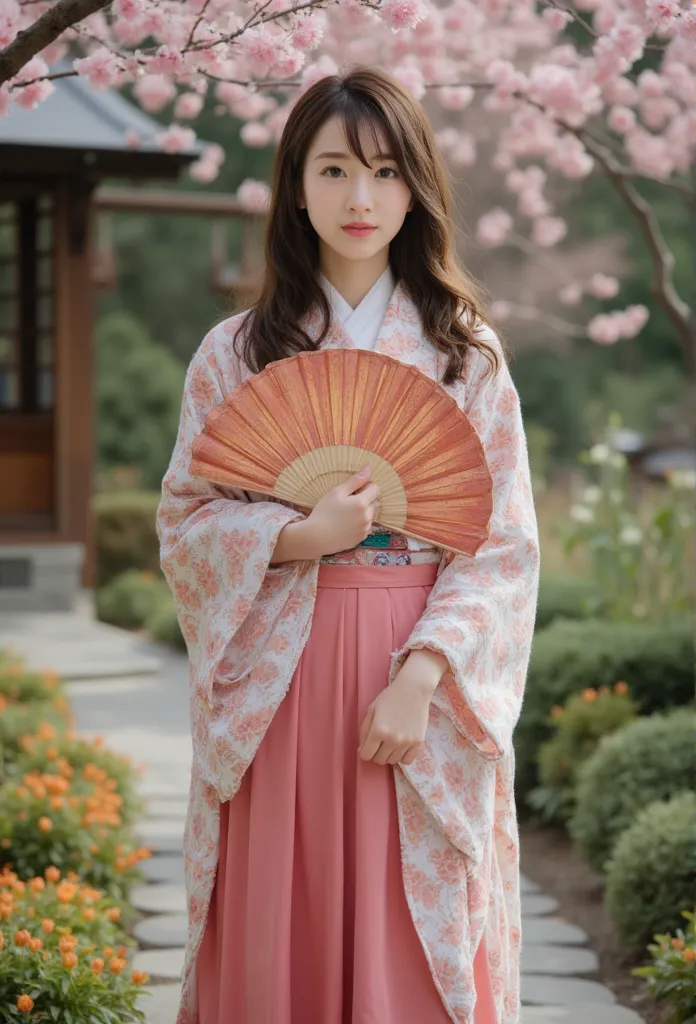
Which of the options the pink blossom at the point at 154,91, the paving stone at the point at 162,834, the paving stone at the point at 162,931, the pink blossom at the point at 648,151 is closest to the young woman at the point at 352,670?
the paving stone at the point at 162,931

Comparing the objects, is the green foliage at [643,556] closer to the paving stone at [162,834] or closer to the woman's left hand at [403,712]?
the paving stone at [162,834]

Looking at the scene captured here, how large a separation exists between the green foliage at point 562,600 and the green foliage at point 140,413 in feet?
33.4

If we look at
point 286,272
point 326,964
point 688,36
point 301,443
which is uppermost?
point 688,36

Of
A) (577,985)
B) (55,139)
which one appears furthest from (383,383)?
(55,139)

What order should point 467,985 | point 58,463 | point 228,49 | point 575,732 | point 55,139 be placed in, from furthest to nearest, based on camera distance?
point 58,463, point 55,139, point 575,732, point 228,49, point 467,985

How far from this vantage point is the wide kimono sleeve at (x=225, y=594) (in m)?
2.23

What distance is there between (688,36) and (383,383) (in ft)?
3.19

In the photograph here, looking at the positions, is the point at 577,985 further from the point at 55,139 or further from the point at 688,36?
the point at 55,139

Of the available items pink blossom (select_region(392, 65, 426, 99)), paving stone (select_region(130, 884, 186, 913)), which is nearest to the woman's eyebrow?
pink blossom (select_region(392, 65, 426, 99))

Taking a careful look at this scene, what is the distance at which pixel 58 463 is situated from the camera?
31.1 ft

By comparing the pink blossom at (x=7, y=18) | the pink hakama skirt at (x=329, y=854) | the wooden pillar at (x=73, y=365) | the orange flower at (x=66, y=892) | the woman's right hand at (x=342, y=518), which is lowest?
the wooden pillar at (x=73, y=365)

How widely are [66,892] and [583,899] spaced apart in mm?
1804

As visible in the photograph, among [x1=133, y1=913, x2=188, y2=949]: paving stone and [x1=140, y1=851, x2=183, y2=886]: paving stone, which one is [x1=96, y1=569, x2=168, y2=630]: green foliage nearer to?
[x1=140, y1=851, x2=183, y2=886]: paving stone

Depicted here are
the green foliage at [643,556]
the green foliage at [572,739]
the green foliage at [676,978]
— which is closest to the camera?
the green foliage at [676,978]
